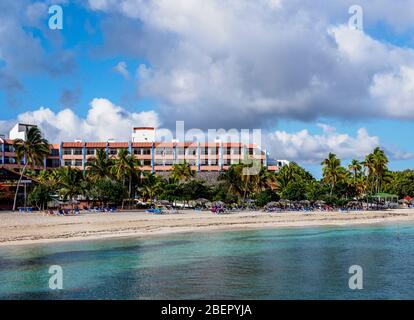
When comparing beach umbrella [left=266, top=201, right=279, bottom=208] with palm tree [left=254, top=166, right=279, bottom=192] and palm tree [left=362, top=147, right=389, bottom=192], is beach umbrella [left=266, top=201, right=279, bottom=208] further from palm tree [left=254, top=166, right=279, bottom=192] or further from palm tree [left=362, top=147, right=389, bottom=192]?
palm tree [left=362, top=147, right=389, bottom=192]

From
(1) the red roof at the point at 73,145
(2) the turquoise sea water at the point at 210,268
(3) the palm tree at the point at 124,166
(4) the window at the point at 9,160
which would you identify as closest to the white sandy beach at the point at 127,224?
(2) the turquoise sea water at the point at 210,268

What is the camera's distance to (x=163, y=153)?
103875mm

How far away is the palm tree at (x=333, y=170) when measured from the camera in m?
91.4


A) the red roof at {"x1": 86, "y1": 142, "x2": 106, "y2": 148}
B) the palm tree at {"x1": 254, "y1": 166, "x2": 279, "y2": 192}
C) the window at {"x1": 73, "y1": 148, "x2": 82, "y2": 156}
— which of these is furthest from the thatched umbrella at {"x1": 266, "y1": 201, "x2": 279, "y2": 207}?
the window at {"x1": 73, "y1": 148, "x2": 82, "y2": 156}

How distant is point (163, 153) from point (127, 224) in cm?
5739

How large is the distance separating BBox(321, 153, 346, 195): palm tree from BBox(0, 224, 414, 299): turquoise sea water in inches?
2073

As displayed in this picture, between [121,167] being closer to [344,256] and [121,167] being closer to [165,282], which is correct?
[344,256]

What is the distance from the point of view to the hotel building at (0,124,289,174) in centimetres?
10275

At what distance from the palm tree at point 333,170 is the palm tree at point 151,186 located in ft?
107

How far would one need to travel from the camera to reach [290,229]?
50156 millimetres

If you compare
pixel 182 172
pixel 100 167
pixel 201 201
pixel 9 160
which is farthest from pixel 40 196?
pixel 9 160

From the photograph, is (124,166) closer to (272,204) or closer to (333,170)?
(272,204)

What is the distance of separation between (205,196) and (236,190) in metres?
9.53
